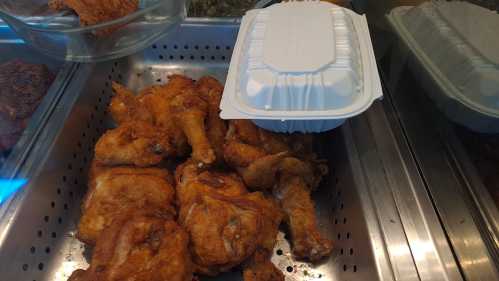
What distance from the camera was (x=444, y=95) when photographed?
3.84ft

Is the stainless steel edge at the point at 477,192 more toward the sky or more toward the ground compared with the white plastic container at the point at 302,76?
more toward the ground

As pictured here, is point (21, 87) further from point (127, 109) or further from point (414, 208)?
point (414, 208)

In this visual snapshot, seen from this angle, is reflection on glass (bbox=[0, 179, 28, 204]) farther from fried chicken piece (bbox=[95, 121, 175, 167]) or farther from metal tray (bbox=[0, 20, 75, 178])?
fried chicken piece (bbox=[95, 121, 175, 167])

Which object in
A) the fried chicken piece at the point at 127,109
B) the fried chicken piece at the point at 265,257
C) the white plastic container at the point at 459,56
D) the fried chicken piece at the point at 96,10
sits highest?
the fried chicken piece at the point at 96,10

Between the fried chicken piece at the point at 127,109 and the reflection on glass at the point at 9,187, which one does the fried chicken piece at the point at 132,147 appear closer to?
the fried chicken piece at the point at 127,109

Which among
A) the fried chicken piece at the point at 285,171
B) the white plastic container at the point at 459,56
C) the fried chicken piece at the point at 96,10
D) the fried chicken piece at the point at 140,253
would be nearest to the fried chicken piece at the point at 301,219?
the fried chicken piece at the point at 285,171

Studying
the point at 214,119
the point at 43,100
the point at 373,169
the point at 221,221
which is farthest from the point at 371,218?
the point at 43,100

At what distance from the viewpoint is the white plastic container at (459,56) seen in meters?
1.07

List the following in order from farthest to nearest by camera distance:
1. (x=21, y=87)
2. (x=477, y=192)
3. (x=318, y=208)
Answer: (x=21, y=87) → (x=318, y=208) → (x=477, y=192)

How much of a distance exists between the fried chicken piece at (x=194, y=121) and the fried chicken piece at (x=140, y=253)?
11.8 inches

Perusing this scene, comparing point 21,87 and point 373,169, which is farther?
point 21,87

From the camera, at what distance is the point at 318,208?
1386 millimetres

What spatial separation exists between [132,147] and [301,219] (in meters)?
0.67

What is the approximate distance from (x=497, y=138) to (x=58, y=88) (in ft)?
5.47
